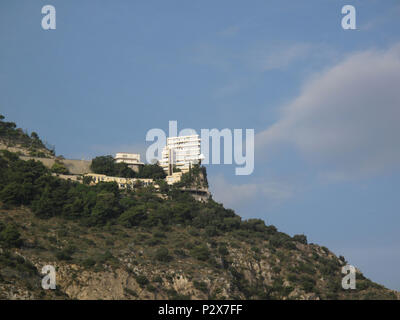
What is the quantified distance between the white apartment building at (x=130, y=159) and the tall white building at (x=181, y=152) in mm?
8238

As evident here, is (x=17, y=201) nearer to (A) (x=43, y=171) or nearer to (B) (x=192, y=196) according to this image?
(A) (x=43, y=171)

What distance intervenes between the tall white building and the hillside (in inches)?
900

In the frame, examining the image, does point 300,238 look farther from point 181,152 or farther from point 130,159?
point 181,152

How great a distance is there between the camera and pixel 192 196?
108 m

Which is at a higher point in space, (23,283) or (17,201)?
(17,201)

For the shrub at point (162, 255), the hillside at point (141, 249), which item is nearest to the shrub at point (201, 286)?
the hillside at point (141, 249)

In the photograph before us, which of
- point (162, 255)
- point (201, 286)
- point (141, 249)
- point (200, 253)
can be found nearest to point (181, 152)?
point (200, 253)

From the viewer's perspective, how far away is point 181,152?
454 ft

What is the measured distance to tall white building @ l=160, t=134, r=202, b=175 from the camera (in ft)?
429

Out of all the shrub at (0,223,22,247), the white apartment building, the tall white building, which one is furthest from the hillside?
the tall white building

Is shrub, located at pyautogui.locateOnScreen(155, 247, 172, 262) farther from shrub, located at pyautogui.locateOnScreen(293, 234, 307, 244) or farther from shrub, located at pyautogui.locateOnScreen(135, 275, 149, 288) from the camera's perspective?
shrub, located at pyautogui.locateOnScreen(293, 234, 307, 244)

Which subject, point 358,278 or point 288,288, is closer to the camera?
point 288,288
